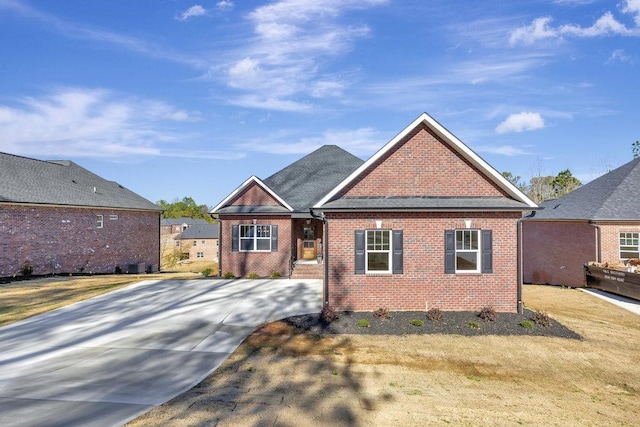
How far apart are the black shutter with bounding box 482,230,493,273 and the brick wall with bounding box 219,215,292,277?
11.3 metres

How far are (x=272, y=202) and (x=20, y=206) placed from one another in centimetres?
1658

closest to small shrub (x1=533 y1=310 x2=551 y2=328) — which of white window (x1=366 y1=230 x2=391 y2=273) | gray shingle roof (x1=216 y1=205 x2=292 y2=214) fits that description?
white window (x1=366 y1=230 x2=391 y2=273)

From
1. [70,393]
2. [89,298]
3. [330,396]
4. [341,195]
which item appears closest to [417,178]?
[341,195]

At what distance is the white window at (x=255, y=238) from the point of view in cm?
2145

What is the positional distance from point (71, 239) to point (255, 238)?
14930 millimetres

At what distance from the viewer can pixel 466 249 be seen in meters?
13.2

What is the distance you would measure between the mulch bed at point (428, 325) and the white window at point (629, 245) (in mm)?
11441

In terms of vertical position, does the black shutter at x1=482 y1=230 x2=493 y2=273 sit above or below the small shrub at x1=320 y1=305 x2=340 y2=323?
above

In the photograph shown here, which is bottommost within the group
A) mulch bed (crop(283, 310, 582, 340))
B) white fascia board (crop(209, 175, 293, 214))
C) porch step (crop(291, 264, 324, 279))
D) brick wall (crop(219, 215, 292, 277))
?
mulch bed (crop(283, 310, 582, 340))

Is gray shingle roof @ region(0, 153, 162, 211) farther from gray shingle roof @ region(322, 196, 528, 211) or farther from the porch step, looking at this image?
gray shingle roof @ region(322, 196, 528, 211)

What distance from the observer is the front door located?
23469 millimetres

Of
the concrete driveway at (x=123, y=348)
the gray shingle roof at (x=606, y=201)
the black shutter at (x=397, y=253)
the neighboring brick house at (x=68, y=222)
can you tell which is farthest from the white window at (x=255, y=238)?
the gray shingle roof at (x=606, y=201)

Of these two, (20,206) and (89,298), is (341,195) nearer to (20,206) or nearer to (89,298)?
(89,298)

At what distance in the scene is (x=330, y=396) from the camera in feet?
23.0
